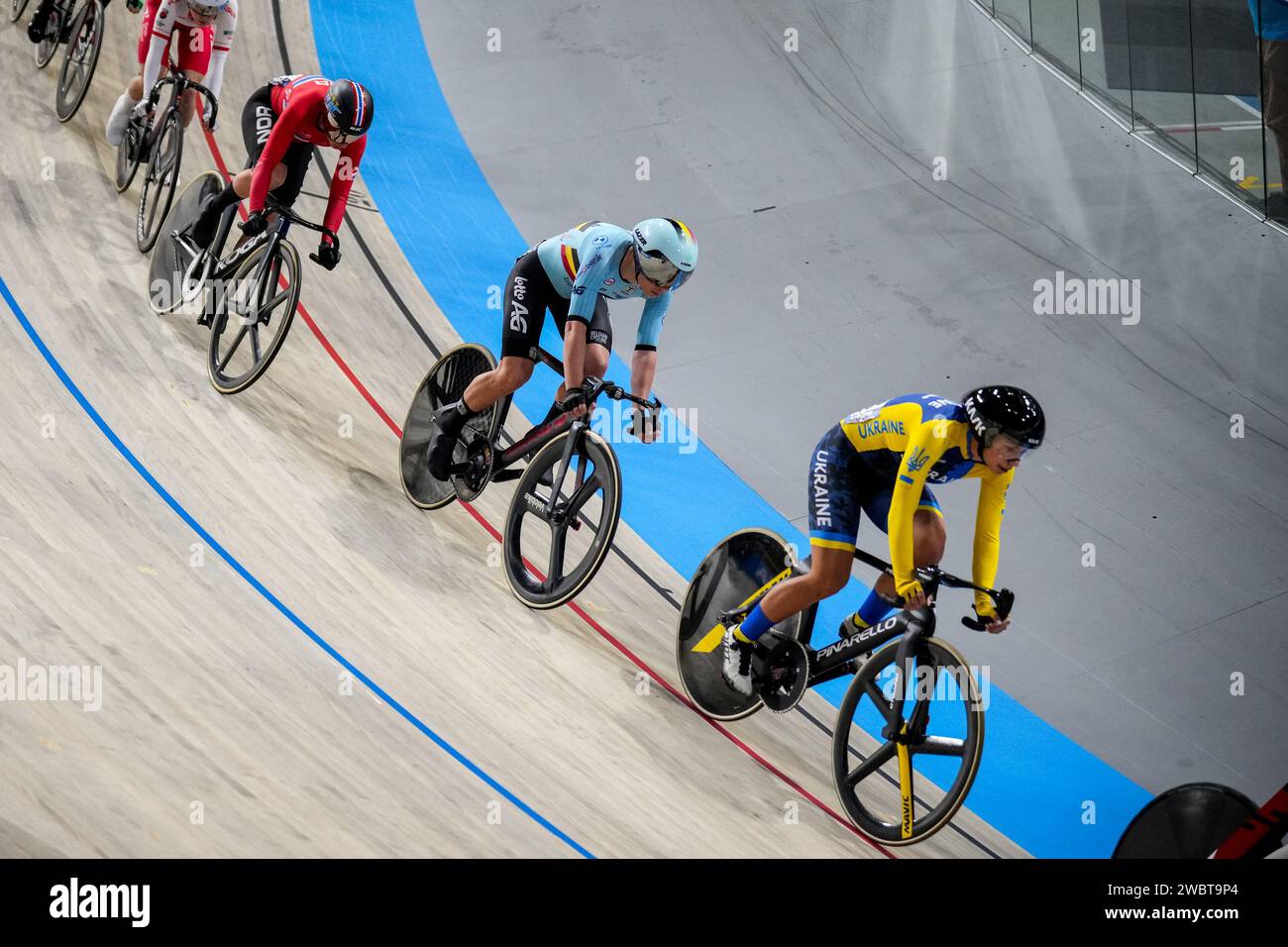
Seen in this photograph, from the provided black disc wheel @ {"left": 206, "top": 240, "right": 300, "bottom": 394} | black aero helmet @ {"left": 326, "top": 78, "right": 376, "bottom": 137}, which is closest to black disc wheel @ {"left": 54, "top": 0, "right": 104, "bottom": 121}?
black disc wheel @ {"left": 206, "top": 240, "right": 300, "bottom": 394}

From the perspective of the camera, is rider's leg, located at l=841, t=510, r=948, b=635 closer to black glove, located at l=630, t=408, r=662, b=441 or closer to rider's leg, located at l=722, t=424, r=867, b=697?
rider's leg, located at l=722, t=424, r=867, b=697

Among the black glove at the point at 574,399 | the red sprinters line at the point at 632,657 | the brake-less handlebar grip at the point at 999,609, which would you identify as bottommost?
the red sprinters line at the point at 632,657

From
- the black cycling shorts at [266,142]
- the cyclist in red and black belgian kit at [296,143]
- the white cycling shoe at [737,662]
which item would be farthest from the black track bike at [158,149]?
the white cycling shoe at [737,662]

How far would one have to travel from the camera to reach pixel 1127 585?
231 inches

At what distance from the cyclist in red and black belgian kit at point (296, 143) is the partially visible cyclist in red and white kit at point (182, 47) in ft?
2.64

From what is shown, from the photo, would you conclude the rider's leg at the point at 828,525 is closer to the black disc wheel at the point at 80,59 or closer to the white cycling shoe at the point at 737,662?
the white cycling shoe at the point at 737,662

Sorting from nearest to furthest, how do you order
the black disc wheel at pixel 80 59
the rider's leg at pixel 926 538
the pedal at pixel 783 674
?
the rider's leg at pixel 926 538 → the pedal at pixel 783 674 → the black disc wheel at pixel 80 59

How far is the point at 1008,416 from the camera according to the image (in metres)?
3.55

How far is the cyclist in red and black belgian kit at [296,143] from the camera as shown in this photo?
5.02m

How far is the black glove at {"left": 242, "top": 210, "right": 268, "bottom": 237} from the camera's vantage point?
518 cm

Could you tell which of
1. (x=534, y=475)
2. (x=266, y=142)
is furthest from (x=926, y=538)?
(x=266, y=142)

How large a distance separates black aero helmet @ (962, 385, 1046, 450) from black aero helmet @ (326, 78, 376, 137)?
261cm

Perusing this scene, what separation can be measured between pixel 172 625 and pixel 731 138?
5.71 m
